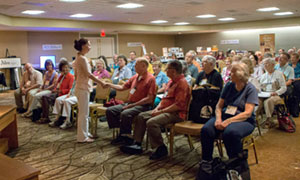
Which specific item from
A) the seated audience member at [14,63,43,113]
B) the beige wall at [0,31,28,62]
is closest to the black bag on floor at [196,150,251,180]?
the seated audience member at [14,63,43,113]

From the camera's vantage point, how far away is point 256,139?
461 centimetres

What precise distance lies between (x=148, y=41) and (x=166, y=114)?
16.2 meters

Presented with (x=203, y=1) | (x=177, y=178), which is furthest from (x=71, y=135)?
(x=203, y=1)

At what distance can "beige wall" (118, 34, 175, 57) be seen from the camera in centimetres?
1809

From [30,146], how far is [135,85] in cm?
199

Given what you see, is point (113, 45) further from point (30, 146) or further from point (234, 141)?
point (234, 141)

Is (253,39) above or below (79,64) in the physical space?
above

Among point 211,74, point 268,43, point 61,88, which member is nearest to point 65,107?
point 61,88

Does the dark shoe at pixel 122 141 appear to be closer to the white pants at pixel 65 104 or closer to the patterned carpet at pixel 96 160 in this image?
the patterned carpet at pixel 96 160

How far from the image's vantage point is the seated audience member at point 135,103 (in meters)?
4.30

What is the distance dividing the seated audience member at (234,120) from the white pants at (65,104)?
3158 mm

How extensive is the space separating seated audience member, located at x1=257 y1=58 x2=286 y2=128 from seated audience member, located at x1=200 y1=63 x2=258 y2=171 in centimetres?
195

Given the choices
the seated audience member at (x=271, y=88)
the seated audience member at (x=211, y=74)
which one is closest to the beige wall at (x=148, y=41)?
the seated audience member at (x=271, y=88)

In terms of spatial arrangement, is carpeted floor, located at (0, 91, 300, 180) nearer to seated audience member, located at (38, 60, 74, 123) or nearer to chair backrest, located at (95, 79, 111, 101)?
chair backrest, located at (95, 79, 111, 101)
